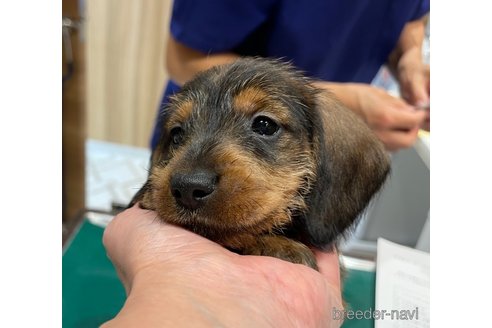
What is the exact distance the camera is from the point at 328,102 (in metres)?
1.25

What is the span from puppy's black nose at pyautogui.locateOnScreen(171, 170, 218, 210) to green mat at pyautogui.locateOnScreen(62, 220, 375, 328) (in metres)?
0.75

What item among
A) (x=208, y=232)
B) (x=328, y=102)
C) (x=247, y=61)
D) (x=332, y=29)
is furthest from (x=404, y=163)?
(x=208, y=232)

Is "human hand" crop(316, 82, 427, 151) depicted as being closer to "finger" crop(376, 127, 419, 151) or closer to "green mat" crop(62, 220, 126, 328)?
"finger" crop(376, 127, 419, 151)

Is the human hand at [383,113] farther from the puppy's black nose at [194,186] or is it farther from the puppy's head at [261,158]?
the puppy's black nose at [194,186]

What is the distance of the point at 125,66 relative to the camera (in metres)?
3.59

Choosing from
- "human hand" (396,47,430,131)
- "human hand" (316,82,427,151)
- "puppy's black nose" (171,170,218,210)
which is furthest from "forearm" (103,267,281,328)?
"human hand" (396,47,430,131)

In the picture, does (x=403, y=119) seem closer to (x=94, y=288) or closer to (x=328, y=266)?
(x=328, y=266)

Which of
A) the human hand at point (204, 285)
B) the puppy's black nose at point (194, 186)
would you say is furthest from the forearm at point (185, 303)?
the puppy's black nose at point (194, 186)

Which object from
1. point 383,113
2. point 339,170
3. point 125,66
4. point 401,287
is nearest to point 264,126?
point 339,170

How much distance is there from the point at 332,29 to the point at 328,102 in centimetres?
57

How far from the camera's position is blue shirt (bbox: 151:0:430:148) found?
160 cm

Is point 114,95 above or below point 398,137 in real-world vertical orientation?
below

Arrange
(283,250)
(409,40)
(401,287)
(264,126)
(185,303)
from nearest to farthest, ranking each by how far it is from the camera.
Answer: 1. (185,303)
2. (283,250)
3. (264,126)
4. (401,287)
5. (409,40)

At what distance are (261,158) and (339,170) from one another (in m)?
0.21
